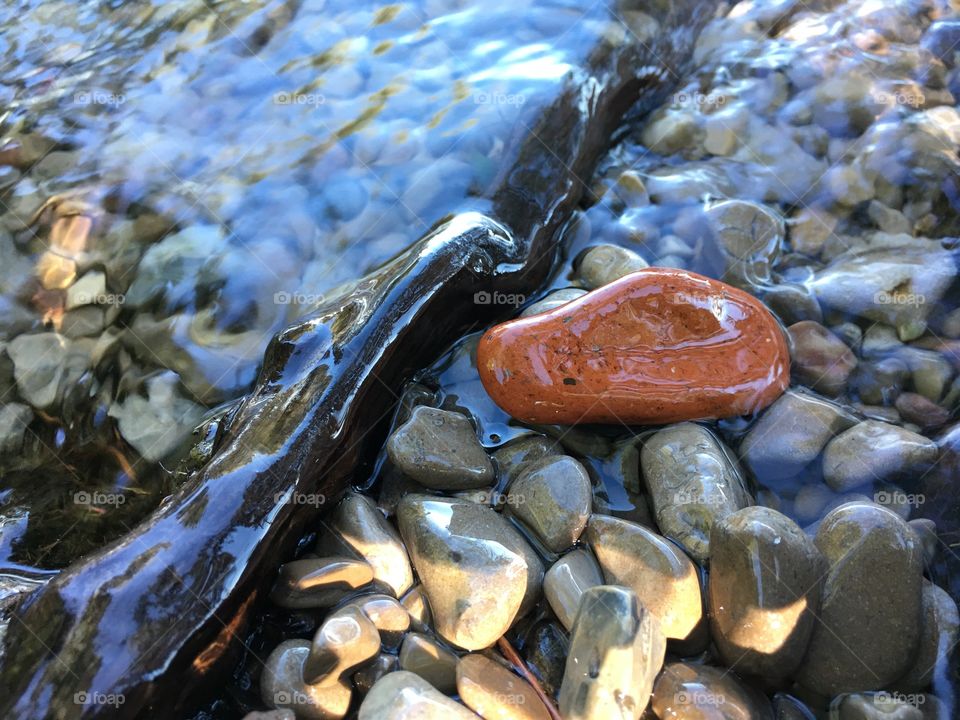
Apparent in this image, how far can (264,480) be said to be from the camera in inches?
95.0

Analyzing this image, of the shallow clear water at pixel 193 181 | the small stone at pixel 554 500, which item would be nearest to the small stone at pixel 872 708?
the small stone at pixel 554 500

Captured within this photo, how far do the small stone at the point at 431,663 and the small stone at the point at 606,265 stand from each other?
5.59 ft

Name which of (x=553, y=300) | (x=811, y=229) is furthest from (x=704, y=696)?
(x=811, y=229)

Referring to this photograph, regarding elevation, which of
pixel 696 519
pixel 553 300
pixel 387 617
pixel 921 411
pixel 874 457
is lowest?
pixel 921 411

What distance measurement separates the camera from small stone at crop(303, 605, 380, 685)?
220 cm

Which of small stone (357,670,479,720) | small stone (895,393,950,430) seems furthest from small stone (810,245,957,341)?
small stone (357,670,479,720)

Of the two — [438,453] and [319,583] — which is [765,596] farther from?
[319,583]

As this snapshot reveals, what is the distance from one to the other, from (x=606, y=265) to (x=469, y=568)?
159 centimetres

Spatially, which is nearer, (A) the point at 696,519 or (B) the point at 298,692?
(B) the point at 298,692

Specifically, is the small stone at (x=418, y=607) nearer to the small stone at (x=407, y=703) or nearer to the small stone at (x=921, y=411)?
the small stone at (x=407, y=703)

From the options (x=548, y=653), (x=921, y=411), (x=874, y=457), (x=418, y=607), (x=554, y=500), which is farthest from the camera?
(x=921, y=411)

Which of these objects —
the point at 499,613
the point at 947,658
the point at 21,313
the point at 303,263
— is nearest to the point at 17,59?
the point at 21,313

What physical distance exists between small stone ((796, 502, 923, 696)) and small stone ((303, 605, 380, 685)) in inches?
48.8

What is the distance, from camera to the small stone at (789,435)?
2.80 metres
